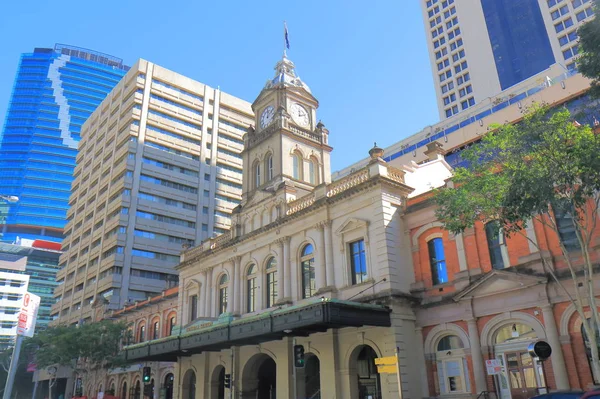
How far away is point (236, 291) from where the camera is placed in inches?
1278

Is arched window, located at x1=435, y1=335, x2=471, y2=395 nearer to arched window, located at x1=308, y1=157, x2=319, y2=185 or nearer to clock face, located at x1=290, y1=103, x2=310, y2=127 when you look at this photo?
arched window, located at x1=308, y1=157, x2=319, y2=185

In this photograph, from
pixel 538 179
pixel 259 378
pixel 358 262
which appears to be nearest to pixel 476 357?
pixel 358 262

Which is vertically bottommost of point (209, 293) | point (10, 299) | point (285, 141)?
point (209, 293)

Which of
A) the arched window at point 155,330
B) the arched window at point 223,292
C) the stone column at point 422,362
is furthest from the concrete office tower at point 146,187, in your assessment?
the stone column at point 422,362

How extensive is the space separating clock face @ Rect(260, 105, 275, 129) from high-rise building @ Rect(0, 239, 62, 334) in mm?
99217

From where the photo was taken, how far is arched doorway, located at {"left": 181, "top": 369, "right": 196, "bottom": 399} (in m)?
34.6

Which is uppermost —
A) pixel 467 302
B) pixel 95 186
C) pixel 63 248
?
pixel 95 186

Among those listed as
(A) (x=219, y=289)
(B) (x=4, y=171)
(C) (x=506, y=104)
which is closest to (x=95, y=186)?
(A) (x=219, y=289)

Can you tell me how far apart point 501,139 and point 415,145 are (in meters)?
51.2

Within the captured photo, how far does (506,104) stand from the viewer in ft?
188

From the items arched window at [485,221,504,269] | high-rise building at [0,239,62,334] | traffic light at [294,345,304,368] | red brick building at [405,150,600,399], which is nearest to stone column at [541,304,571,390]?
red brick building at [405,150,600,399]

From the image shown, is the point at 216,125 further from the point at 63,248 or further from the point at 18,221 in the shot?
the point at 18,221

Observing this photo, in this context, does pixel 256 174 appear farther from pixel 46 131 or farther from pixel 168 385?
pixel 46 131

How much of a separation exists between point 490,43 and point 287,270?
7033 cm
